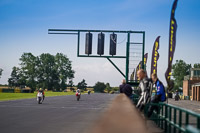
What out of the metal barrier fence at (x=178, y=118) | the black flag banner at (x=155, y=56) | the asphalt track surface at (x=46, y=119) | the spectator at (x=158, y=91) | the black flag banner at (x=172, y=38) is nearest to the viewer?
the metal barrier fence at (x=178, y=118)

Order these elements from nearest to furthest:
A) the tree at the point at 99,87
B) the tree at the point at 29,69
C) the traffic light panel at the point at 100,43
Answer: the traffic light panel at the point at 100,43 → the tree at the point at 29,69 → the tree at the point at 99,87

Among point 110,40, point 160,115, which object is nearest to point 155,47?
point 110,40

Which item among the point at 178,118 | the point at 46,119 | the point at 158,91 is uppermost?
the point at 158,91

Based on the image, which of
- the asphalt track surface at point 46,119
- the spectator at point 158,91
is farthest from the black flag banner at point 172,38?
the asphalt track surface at point 46,119

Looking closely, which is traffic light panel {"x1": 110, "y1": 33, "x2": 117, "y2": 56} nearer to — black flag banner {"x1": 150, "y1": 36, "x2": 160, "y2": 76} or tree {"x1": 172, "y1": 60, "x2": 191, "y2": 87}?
black flag banner {"x1": 150, "y1": 36, "x2": 160, "y2": 76}

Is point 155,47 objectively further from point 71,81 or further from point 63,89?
point 71,81

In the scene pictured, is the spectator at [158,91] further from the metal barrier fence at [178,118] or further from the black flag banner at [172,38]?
the black flag banner at [172,38]

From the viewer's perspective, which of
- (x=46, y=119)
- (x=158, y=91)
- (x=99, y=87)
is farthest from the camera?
(x=99, y=87)

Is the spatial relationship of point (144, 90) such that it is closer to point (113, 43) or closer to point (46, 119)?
point (46, 119)

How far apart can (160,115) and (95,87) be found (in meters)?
171

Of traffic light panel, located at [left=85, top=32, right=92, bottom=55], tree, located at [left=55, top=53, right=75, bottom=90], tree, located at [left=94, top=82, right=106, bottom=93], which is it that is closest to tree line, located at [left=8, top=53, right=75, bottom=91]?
tree, located at [left=55, top=53, right=75, bottom=90]

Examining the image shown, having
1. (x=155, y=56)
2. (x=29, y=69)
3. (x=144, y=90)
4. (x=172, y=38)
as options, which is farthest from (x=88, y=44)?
(x=29, y=69)

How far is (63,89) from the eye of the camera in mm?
136375

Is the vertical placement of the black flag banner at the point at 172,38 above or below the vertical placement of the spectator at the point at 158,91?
above
